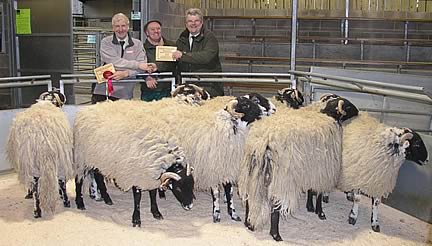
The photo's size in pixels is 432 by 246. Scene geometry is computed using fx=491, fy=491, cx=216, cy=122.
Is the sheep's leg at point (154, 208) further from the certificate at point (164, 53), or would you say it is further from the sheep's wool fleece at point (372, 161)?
the certificate at point (164, 53)

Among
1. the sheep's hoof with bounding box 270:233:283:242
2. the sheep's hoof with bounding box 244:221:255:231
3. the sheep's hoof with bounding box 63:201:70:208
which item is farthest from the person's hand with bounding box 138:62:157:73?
the sheep's hoof with bounding box 270:233:283:242

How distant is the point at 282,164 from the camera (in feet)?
11.6

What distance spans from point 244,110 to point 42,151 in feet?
5.39

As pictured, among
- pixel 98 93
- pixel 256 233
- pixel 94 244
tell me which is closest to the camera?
pixel 94 244

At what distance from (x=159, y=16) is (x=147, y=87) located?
200cm

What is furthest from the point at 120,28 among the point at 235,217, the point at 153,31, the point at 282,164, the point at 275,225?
the point at 275,225

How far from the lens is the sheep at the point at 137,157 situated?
3.72 m

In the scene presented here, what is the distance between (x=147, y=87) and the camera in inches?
220

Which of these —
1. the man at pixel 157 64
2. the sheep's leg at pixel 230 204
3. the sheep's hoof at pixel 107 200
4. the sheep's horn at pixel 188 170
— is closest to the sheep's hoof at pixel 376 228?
the sheep's leg at pixel 230 204

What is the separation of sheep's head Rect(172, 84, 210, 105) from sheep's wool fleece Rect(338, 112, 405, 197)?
4.71 ft

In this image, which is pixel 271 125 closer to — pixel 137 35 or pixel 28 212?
pixel 28 212

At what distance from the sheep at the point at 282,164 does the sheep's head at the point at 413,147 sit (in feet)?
1.74

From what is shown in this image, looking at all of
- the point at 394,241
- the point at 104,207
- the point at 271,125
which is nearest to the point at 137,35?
the point at 104,207

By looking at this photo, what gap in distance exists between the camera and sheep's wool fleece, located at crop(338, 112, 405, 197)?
3760mm
